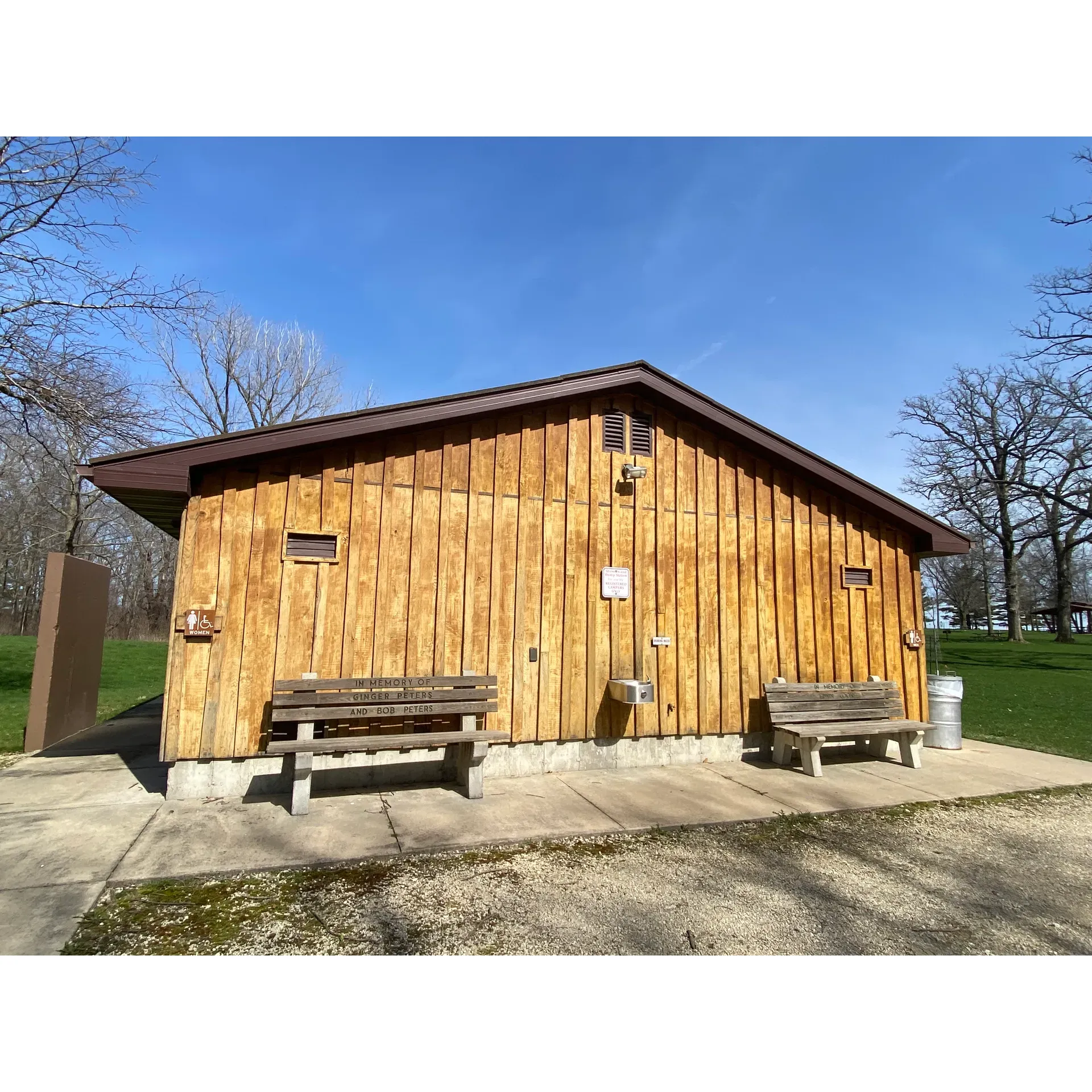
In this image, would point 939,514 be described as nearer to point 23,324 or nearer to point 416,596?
point 416,596

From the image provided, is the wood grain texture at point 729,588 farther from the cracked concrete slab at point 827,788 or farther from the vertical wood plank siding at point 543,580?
the cracked concrete slab at point 827,788

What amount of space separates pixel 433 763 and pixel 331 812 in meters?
1.20

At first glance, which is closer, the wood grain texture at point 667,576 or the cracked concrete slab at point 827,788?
the cracked concrete slab at point 827,788

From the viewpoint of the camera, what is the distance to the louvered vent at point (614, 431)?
7.37m

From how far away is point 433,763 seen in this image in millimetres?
6191

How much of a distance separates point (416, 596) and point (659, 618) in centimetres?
288

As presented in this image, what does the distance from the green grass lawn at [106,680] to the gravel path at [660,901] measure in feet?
20.9

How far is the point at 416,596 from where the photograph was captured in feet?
20.5

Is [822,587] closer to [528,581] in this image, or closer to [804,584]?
[804,584]

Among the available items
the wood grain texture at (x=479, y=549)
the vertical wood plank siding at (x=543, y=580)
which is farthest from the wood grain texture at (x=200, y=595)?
the wood grain texture at (x=479, y=549)

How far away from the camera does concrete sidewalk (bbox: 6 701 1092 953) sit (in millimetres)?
3918

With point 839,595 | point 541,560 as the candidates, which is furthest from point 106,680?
point 839,595

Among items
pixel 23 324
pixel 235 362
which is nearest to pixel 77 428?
pixel 23 324

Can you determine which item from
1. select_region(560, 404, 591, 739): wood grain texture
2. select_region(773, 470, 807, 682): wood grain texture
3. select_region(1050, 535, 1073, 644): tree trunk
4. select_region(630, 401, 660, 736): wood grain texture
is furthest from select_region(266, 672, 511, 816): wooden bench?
select_region(1050, 535, 1073, 644): tree trunk
